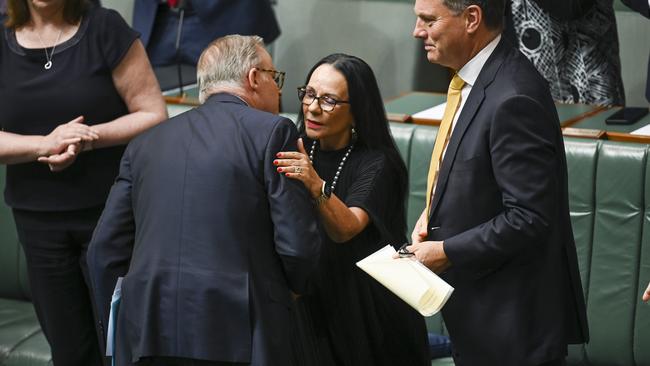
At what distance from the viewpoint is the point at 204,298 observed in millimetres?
2664

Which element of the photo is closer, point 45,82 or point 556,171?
point 556,171

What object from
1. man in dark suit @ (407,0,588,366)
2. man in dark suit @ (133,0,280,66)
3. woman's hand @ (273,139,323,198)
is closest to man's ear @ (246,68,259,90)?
woman's hand @ (273,139,323,198)

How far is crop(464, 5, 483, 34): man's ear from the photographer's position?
102 inches

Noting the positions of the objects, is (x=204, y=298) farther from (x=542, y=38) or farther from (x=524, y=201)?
(x=542, y=38)

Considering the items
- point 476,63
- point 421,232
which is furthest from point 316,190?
point 476,63

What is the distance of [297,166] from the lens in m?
2.65

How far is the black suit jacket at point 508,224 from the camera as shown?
2.50 meters

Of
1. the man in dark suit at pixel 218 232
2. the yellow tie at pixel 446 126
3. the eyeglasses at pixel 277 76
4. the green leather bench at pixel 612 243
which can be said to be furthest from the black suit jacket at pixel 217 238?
the green leather bench at pixel 612 243

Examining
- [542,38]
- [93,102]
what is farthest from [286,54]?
[93,102]

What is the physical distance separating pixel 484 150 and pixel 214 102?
65 centimetres

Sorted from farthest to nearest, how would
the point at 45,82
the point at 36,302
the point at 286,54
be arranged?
1. the point at 286,54
2. the point at 36,302
3. the point at 45,82

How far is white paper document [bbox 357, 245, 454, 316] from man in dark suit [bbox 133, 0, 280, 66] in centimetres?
257

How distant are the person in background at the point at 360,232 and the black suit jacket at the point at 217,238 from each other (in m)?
0.37

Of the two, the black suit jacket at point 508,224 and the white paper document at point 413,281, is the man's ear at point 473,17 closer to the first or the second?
the black suit jacket at point 508,224
